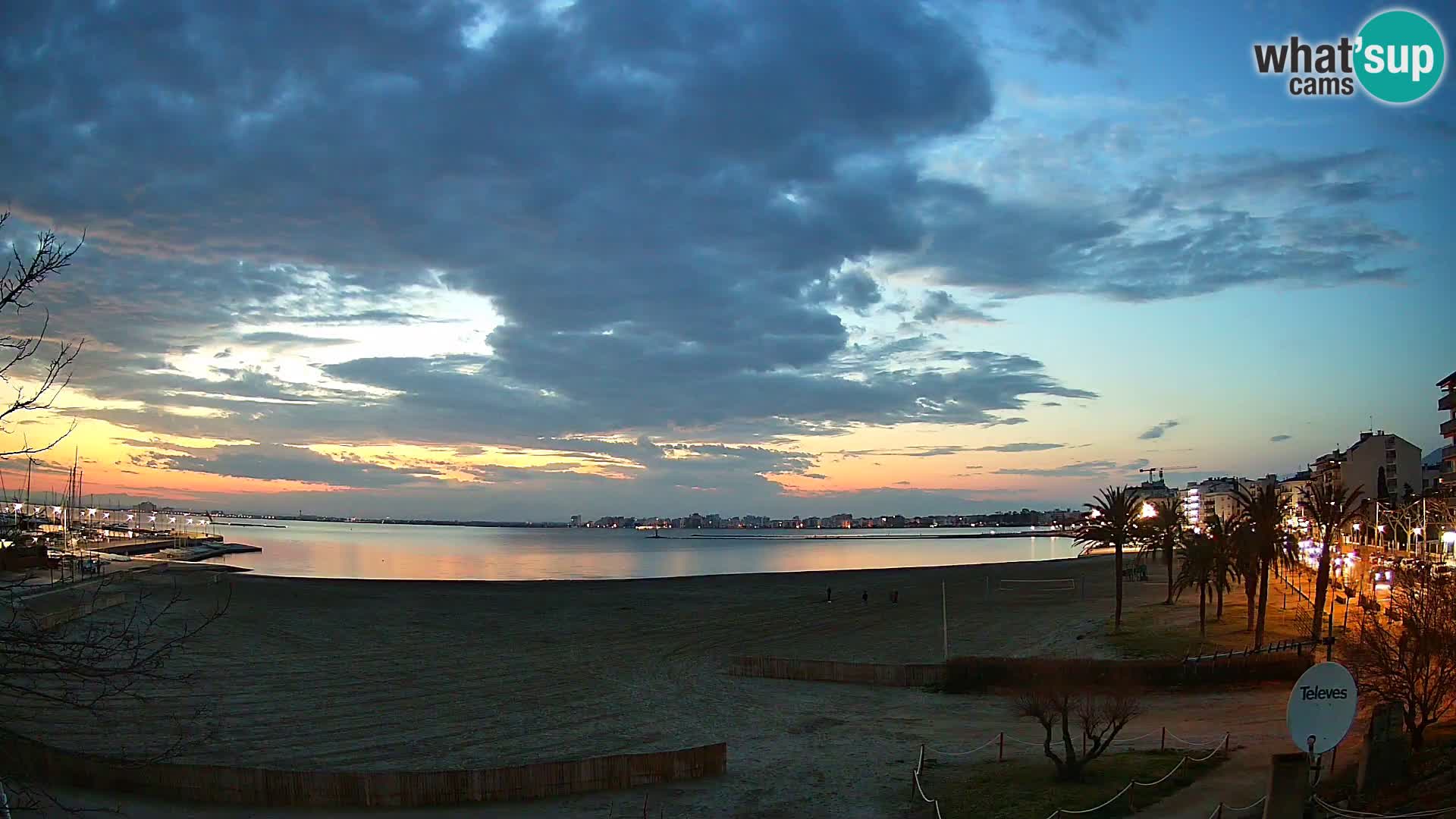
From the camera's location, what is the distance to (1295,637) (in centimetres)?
3853

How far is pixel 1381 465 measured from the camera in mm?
119562

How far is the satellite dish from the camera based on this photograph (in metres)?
13.4

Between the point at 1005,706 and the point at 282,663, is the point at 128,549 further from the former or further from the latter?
the point at 1005,706

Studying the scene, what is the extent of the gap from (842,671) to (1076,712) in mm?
11443

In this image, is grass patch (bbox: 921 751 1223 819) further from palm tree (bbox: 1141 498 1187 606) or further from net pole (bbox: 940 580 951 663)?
palm tree (bbox: 1141 498 1187 606)

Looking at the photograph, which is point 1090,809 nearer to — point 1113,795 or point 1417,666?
point 1113,795

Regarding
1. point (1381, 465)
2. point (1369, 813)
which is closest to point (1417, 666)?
point (1369, 813)

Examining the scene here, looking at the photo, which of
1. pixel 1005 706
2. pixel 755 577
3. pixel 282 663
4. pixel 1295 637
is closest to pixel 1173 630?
pixel 1295 637

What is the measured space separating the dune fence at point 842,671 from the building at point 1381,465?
106 meters

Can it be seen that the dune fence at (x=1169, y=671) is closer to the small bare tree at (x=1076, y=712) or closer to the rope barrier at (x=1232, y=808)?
the small bare tree at (x=1076, y=712)

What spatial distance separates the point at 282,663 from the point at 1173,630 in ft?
121

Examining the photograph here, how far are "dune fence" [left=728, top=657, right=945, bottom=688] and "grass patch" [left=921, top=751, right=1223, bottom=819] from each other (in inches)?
415

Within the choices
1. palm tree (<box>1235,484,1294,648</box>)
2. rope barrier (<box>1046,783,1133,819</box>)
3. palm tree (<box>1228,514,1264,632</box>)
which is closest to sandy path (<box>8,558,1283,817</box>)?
rope barrier (<box>1046,783,1133,819</box>)

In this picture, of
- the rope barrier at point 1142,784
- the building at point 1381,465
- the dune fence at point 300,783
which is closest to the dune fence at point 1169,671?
the rope barrier at point 1142,784
